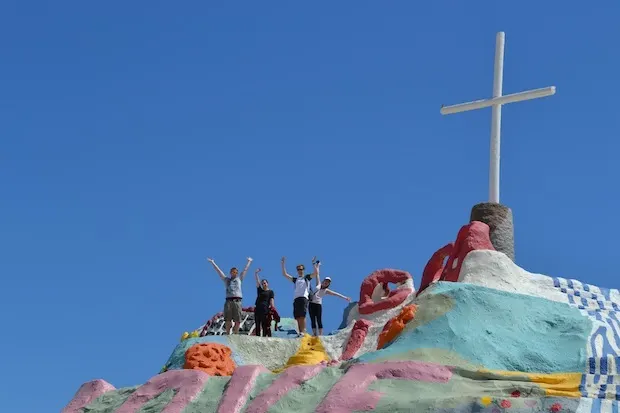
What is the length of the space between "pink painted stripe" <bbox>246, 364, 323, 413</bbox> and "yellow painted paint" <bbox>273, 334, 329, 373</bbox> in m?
0.94

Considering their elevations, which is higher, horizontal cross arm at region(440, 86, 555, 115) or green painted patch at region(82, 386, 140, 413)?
horizontal cross arm at region(440, 86, 555, 115)

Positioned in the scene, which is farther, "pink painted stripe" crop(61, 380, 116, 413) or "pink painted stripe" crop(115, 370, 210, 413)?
"pink painted stripe" crop(61, 380, 116, 413)

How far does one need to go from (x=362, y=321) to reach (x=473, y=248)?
175 centimetres

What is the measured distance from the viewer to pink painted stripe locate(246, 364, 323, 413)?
33.6 feet

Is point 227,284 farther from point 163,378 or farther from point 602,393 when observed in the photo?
point 602,393

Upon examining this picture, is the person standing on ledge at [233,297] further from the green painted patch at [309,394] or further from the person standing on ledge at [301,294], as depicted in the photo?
the green painted patch at [309,394]

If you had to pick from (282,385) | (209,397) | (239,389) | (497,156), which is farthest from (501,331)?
(497,156)

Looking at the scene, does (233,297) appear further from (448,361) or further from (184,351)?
(448,361)

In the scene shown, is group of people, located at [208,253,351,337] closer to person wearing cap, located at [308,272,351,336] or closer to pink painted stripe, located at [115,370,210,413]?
person wearing cap, located at [308,272,351,336]

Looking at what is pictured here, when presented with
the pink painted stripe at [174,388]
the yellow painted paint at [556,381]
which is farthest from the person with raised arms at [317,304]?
the yellow painted paint at [556,381]

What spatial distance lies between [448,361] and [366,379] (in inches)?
34.2

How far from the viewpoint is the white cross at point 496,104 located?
1434cm

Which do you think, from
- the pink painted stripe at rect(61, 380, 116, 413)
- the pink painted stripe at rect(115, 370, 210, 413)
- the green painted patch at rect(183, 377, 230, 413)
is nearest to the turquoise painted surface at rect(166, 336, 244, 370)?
the pink painted stripe at rect(61, 380, 116, 413)

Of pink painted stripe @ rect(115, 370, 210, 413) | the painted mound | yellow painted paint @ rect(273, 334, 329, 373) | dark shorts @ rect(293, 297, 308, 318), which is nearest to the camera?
the painted mound
